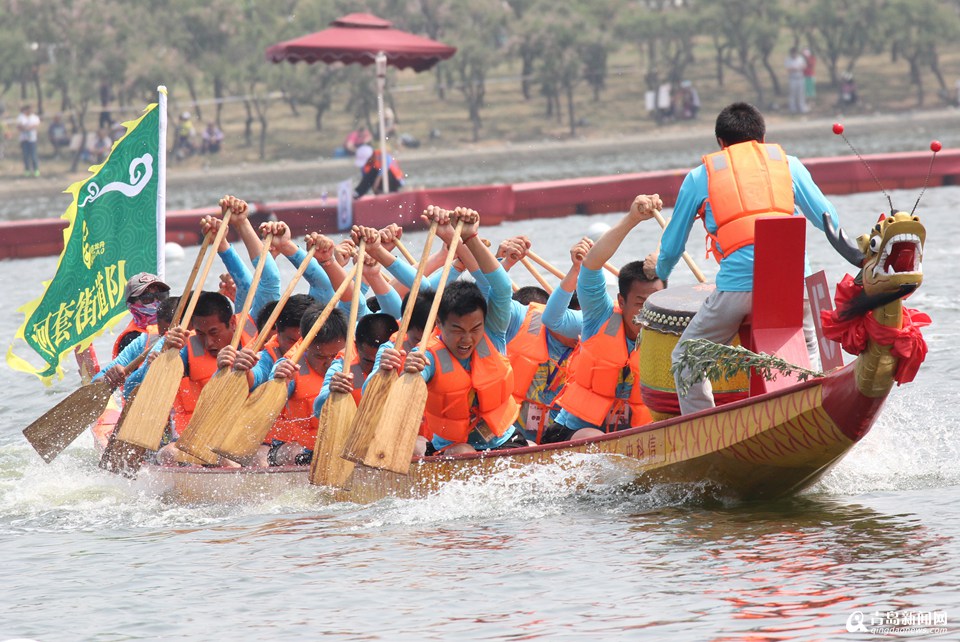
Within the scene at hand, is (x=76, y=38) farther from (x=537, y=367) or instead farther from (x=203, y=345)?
(x=537, y=367)

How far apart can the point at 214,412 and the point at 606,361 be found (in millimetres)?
1907

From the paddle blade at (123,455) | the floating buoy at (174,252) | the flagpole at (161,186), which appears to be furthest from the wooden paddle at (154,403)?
the floating buoy at (174,252)

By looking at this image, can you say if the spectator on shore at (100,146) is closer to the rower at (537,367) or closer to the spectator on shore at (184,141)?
the spectator on shore at (184,141)

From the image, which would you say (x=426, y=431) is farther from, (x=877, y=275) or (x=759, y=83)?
(x=759, y=83)

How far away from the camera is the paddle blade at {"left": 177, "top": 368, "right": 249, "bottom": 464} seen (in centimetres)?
757

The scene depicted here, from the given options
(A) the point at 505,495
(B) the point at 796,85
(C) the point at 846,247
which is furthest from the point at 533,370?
(B) the point at 796,85

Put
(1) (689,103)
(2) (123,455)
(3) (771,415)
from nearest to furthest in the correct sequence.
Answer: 1. (3) (771,415)
2. (2) (123,455)
3. (1) (689,103)

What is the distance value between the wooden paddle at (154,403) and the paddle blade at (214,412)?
21 centimetres

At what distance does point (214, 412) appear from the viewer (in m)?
7.57

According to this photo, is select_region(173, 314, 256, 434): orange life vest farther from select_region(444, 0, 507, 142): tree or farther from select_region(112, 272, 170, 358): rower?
select_region(444, 0, 507, 142): tree

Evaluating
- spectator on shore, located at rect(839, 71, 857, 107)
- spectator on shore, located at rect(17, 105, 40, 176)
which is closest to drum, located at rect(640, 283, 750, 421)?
spectator on shore, located at rect(17, 105, 40, 176)

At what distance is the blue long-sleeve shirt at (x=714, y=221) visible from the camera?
21.5 feet

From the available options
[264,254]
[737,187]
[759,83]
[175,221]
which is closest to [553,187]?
[175,221]

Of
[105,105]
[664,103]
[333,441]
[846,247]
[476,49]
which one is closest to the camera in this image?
[846,247]
